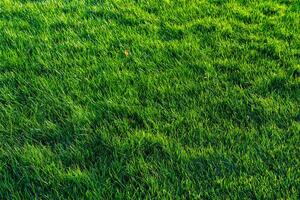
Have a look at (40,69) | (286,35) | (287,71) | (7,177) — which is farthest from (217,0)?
(7,177)

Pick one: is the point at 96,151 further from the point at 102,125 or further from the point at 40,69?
the point at 40,69

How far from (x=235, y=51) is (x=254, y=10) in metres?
1.04

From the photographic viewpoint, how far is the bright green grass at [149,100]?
2670mm

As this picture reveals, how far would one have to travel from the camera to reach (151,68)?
3.80 m

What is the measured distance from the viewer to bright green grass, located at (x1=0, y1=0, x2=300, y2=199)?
2670 mm

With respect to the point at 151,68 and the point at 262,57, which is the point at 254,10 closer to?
the point at 262,57

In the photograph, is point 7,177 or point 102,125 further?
point 102,125

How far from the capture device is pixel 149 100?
11.1 ft

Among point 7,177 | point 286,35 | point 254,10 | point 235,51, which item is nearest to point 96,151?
point 7,177

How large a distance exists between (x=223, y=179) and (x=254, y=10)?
110 inches

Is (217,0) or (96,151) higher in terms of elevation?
(217,0)

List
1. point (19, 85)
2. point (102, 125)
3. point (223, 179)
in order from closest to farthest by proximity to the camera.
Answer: point (223, 179) < point (102, 125) < point (19, 85)

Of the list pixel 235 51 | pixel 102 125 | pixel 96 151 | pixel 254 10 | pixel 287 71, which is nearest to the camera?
pixel 96 151

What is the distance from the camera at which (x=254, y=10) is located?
4.90m
